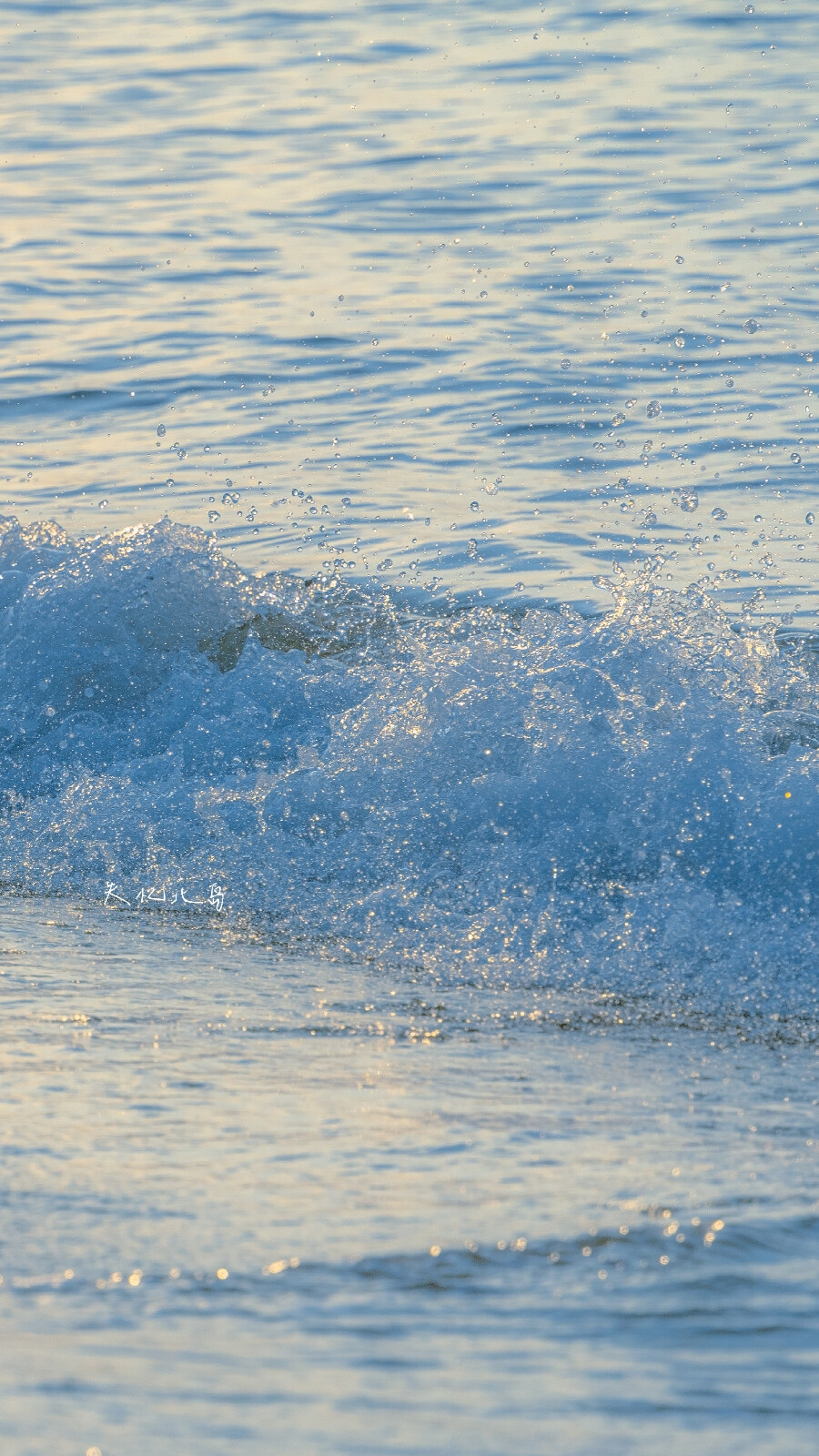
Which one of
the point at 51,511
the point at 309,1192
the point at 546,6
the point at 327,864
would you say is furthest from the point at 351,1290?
the point at 546,6

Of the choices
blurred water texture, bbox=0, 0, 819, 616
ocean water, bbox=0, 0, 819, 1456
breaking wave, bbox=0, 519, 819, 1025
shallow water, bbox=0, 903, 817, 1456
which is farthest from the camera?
blurred water texture, bbox=0, 0, 819, 616

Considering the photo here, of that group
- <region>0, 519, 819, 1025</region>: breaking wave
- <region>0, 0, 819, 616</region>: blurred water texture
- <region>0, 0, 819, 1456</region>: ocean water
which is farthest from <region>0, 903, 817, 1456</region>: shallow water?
<region>0, 0, 819, 616</region>: blurred water texture

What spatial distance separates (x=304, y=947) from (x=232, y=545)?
3587mm

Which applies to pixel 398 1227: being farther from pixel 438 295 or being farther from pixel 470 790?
pixel 438 295

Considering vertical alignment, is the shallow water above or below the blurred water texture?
below

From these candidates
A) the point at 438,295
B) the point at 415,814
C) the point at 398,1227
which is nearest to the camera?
the point at 398,1227

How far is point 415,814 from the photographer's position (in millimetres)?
4703

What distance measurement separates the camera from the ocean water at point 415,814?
244 cm

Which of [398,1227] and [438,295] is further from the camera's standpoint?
[438,295]

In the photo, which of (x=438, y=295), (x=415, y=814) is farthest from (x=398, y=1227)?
(x=438, y=295)

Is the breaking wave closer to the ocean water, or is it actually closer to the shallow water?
the ocean water

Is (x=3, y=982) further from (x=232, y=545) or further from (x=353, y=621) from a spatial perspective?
(x=232, y=545)

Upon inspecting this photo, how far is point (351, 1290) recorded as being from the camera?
8.27 feet

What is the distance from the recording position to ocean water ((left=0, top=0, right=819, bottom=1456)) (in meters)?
2.44
